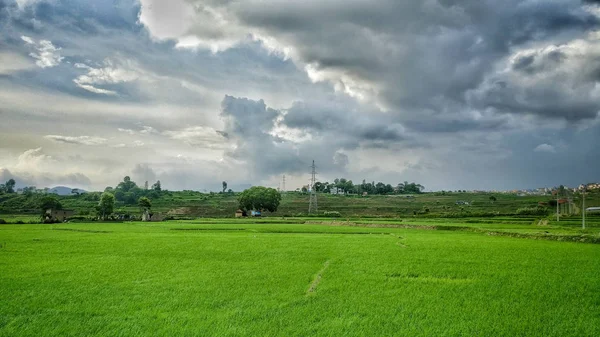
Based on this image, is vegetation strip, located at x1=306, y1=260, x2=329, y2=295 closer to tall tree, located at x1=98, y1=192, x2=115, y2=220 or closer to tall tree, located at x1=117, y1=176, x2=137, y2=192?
tall tree, located at x1=98, y1=192, x2=115, y2=220

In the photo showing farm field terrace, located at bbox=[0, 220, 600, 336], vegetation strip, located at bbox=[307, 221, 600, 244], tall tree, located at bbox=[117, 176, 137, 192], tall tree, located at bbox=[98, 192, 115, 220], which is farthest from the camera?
tall tree, located at bbox=[117, 176, 137, 192]

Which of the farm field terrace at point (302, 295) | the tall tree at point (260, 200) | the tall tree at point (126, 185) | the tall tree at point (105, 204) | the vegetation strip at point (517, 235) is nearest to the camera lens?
the farm field terrace at point (302, 295)

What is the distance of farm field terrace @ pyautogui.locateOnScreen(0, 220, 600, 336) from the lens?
33.1 feet

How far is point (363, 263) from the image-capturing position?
1883cm

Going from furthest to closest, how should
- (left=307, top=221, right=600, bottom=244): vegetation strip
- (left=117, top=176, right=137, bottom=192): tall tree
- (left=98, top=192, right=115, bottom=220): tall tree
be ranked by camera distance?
(left=117, top=176, right=137, bottom=192): tall tree, (left=98, top=192, right=115, bottom=220): tall tree, (left=307, top=221, right=600, bottom=244): vegetation strip

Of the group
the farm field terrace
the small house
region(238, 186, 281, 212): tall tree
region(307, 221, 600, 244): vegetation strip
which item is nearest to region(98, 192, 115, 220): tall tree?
the small house

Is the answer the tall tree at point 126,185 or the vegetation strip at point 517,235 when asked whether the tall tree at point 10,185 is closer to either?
the tall tree at point 126,185

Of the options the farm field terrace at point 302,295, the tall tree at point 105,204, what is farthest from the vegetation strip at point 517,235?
the tall tree at point 105,204

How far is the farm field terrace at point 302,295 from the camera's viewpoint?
10.1 m

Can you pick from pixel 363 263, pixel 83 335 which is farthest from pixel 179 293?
pixel 363 263

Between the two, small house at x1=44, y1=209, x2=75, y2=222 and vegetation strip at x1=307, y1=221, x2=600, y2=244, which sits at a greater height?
vegetation strip at x1=307, y1=221, x2=600, y2=244

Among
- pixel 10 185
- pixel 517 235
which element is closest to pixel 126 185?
pixel 10 185

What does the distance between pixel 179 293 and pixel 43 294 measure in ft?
14.9

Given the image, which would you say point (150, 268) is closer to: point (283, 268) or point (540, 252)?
point (283, 268)
